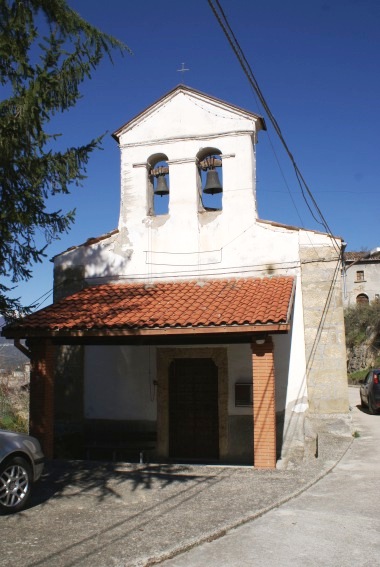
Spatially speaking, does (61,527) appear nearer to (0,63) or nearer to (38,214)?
(38,214)

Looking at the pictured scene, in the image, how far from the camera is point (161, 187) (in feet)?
40.3

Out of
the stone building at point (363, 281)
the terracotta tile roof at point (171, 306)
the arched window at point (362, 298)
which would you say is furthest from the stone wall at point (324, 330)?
the arched window at point (362, 298)

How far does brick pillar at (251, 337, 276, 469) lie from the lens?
27.9 feet

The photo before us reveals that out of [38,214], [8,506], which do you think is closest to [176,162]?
[38,214]

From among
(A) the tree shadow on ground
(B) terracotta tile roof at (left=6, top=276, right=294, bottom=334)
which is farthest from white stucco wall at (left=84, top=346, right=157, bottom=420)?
(A) the tree shadow on ground

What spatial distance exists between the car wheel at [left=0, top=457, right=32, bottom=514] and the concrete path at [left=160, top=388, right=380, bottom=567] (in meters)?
2.44

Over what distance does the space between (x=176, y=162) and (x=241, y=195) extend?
1.66m

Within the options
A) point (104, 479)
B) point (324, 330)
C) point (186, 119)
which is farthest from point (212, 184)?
point (104, 479)

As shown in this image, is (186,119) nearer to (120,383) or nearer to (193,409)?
(120,383)

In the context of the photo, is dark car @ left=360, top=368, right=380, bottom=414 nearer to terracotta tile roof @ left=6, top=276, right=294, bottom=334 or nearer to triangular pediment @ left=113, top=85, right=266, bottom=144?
terracotta tile roof @ left=6, top=276, right=294, bottom=334

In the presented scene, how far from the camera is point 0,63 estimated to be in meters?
7.38

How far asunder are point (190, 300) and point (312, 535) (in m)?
5.76

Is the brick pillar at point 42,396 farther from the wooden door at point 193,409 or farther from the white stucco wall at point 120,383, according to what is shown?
the wooden door at point 193,409

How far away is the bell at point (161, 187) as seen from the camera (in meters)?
12.3
